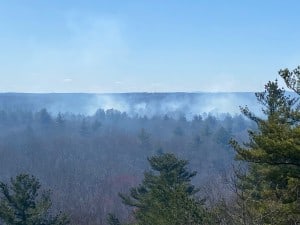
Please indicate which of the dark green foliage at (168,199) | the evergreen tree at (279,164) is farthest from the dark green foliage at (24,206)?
the evergreen tree at (279,164)

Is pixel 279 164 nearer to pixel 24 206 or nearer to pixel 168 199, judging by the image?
pixel 168 199

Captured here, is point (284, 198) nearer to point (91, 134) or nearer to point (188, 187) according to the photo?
point (188, 187)

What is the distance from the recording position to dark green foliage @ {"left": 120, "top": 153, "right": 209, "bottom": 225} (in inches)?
639

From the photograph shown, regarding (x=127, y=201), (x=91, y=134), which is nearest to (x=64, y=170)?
(x=91, y=134)

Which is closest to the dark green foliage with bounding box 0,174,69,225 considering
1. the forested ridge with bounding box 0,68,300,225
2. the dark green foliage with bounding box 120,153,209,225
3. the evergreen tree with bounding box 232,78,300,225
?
the forested ridge with bounding box 0,68,300,225

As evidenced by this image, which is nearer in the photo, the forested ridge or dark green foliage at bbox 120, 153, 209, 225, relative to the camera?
the forested ridge

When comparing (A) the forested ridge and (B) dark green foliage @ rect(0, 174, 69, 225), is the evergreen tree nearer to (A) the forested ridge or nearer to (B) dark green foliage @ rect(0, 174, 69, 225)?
(A) the forested ridge

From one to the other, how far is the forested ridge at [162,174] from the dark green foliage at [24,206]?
4cm

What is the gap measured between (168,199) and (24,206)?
662cm

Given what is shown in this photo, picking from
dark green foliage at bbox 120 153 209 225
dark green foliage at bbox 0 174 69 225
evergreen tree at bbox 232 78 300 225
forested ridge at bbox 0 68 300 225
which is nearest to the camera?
evergreen tree at bbox 232 78 300 225

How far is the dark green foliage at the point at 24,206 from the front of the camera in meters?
19.3

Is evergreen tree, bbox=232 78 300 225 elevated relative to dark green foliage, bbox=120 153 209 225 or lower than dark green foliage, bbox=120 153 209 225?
elevated

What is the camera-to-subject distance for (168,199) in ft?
68.7

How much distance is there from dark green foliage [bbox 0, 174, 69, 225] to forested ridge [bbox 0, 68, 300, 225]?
4cm
